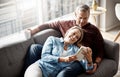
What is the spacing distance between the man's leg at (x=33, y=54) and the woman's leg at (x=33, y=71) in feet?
0.28

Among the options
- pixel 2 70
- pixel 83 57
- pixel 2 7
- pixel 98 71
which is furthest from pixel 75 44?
pixel 2 7

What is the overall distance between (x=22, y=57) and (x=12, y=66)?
0.47 ft

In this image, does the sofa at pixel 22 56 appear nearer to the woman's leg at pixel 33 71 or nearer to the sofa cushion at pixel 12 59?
the sofa cushion at pixel 12 59

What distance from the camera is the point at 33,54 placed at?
2.32 metres

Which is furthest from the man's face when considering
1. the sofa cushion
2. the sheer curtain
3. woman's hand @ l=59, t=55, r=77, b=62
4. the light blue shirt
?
the sheer curtain

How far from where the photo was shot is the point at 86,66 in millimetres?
2199

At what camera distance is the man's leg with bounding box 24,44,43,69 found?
232 centimetres

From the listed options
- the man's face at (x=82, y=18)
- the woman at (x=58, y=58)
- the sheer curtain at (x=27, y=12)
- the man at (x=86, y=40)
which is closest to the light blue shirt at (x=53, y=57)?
the woman at (x=58, y=58)

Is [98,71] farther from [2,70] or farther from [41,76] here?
[2,70]

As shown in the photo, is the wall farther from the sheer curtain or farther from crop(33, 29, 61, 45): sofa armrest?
crop(33, 29, 61, 45): sofa armrest

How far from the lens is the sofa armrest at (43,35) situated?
2501 mm

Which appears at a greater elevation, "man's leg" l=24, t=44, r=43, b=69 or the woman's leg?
"man's leg" l=24, t=44, r=43, b=69

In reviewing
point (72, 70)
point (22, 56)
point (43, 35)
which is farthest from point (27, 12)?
point (72, 70)

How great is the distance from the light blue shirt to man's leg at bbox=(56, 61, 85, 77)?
40 mm
